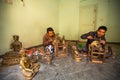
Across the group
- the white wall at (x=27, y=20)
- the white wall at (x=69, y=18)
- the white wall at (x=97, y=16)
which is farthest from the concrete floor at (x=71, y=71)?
the white wall at (x=69, y=18)

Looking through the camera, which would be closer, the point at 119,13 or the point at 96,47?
the point at 96,47

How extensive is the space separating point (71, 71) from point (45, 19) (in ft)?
8.79

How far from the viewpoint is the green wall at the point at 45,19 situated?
3242mm

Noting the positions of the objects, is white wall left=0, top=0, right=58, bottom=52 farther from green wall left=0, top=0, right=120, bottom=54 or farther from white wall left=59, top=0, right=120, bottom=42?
white wall left=59, top=0, right=120, bottom=42

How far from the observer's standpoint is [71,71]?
2.39 metres

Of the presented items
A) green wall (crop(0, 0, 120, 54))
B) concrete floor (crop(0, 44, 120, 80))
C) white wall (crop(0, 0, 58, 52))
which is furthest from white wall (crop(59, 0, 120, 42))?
concrete floor (crop(0, 44, 120, 80))

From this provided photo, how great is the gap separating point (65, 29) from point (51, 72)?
11.6 feet

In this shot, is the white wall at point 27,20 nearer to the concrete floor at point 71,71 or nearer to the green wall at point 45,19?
the green wall at point 45,19

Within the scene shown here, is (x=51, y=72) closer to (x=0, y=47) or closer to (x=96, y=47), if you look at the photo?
(x=96, y=47)

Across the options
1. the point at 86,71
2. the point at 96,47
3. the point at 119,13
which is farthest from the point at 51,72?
the point at 119,13

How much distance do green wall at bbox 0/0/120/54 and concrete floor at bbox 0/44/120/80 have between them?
1.10 meters

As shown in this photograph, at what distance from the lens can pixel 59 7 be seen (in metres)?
5.61

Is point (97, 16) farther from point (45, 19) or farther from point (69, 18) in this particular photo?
point (45, 19)

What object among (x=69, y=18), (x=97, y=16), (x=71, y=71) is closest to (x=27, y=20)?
(x=71, y=71)
